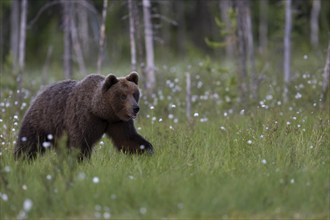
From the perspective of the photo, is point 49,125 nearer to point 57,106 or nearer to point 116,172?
point 57,106

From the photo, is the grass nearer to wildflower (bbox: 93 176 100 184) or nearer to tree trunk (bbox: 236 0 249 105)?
wildflower (bbox: 93 176 100 184)

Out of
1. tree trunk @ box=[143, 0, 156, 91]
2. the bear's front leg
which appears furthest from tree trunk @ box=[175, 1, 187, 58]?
the bear's front leg

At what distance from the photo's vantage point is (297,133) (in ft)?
29.1

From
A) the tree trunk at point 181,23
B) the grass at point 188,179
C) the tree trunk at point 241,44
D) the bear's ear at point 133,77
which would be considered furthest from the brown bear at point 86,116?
the tree trunk at point 181,23

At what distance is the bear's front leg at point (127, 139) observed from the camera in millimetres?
8320

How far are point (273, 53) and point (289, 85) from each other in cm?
1106

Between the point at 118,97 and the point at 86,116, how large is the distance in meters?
0.50

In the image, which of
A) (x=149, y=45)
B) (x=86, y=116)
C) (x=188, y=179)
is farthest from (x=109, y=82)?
(x=149, y=45)

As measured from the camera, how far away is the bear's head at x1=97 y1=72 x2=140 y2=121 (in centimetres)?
813

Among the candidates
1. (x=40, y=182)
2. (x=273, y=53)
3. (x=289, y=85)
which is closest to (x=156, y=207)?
(x=40, y=182)

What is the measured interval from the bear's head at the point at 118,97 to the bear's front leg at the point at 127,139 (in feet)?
0.70

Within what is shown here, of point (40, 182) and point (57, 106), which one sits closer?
point (40, 182)

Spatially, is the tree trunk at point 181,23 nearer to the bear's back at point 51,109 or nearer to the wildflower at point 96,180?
the bear's back at point 51,109

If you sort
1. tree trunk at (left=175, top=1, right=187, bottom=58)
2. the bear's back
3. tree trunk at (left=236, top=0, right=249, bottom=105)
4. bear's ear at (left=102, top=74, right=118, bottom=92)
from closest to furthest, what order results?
bear's ear at (left=102, top=74, right=118, bottom=92) → the bear's back → tree trunk at (left=236, top=0, right=249, bottom=105) → tree trunk at (left=175, top=1, right=187, bottom=58)
